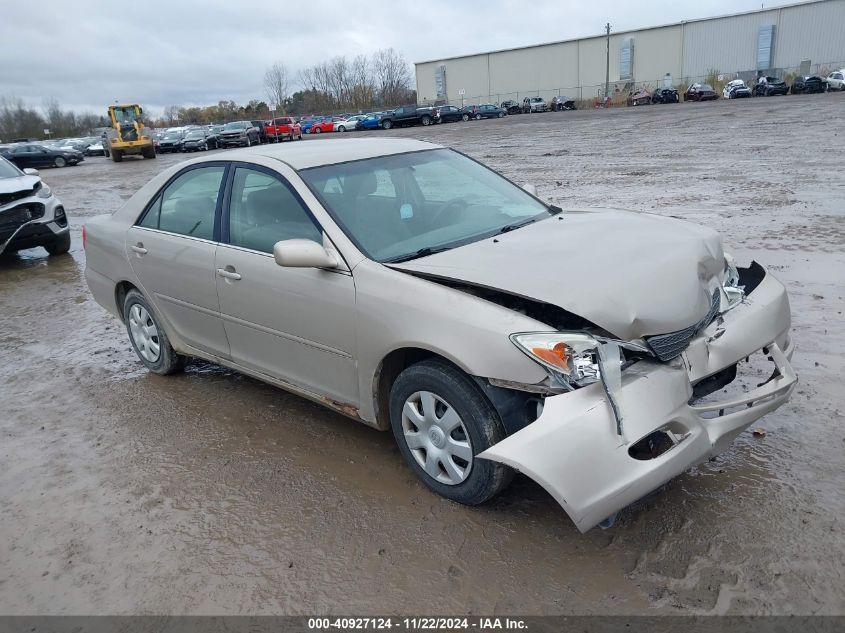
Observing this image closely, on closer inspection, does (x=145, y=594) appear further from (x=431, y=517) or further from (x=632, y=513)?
(x=632, y=513)

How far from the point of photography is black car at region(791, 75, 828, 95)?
4522cm

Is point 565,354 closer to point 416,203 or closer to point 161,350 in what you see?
point 416,203

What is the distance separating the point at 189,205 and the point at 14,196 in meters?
6.65

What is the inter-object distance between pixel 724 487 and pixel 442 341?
154 cm

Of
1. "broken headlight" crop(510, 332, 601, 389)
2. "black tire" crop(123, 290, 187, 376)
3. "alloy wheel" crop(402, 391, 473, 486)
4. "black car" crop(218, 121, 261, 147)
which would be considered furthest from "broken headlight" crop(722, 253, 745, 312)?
"black car" crop(218, 121, 261, 147)

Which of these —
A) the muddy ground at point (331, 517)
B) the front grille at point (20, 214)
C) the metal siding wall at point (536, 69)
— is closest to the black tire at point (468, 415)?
the muddy ground at point (331, 517)

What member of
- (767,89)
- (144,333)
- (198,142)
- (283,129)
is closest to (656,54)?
(767,89)

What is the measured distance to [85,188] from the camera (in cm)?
2192

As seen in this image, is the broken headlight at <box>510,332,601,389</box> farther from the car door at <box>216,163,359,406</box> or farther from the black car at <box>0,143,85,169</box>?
the black car at <box>0,143,85,169</box>

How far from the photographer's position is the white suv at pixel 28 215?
31.3 ft

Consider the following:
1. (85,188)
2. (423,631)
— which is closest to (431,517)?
(423,631)

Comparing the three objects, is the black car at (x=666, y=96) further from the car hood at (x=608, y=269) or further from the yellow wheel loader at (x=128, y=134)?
Answer: the car hood at (x=608, y=269)

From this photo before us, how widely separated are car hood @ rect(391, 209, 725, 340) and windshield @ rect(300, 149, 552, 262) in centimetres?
Result: 21

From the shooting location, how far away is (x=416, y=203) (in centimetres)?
401
